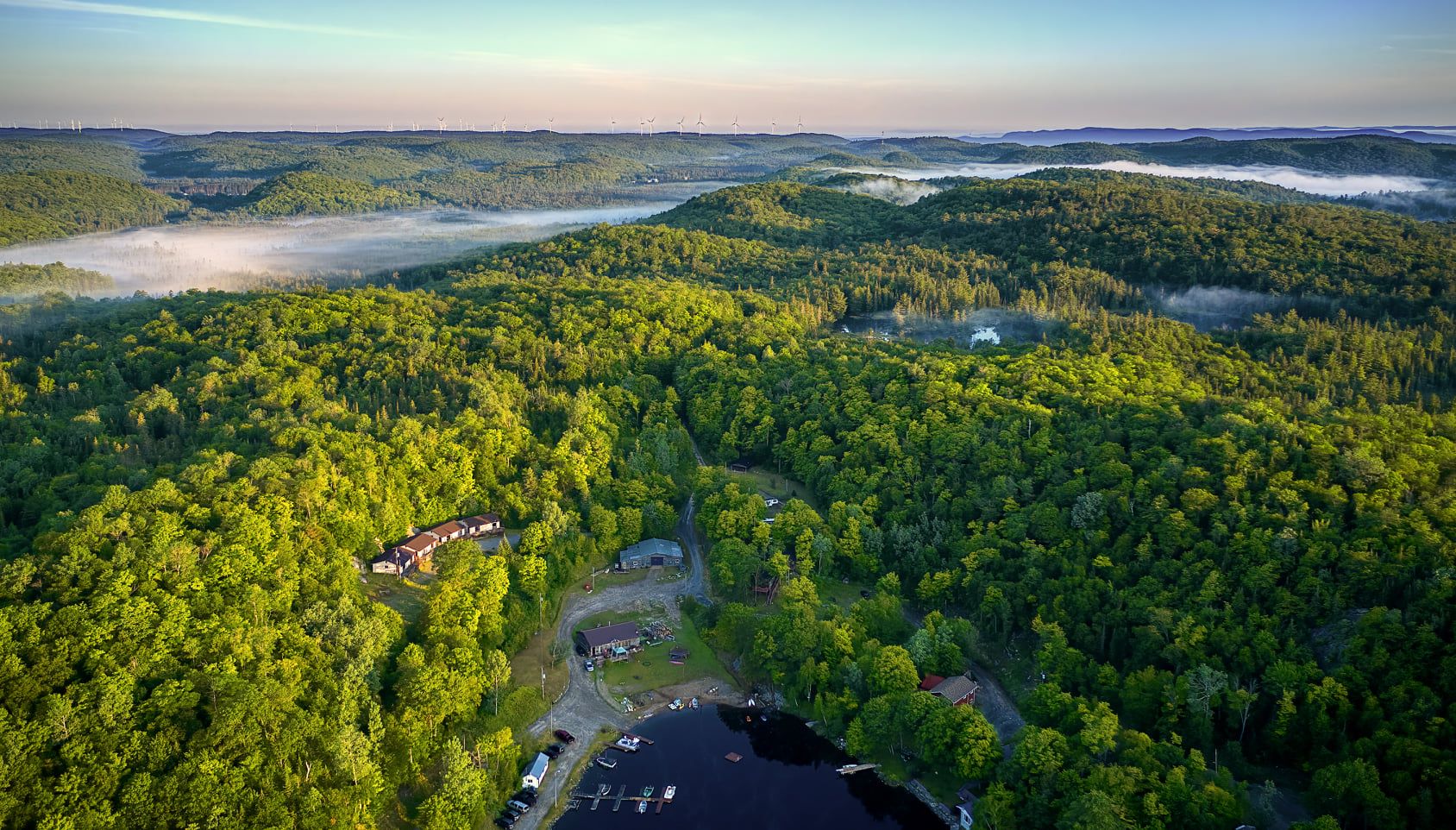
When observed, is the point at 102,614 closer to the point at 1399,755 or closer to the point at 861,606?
the point at 861,606

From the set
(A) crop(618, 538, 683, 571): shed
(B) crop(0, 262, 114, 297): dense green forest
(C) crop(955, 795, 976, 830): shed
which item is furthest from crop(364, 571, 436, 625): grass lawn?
(B) crop(0, 262, 114, 297): dense green forest

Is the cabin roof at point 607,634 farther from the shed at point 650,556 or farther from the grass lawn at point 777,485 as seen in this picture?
the grass lawn at point 777,485

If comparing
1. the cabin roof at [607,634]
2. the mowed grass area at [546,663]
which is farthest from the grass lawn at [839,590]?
the mowed grass area at [546,663]

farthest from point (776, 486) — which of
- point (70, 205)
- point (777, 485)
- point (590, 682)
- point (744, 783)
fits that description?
point (70, 205)

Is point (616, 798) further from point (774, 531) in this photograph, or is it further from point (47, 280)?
point (47, 280)

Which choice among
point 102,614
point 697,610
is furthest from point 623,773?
point 102,614
